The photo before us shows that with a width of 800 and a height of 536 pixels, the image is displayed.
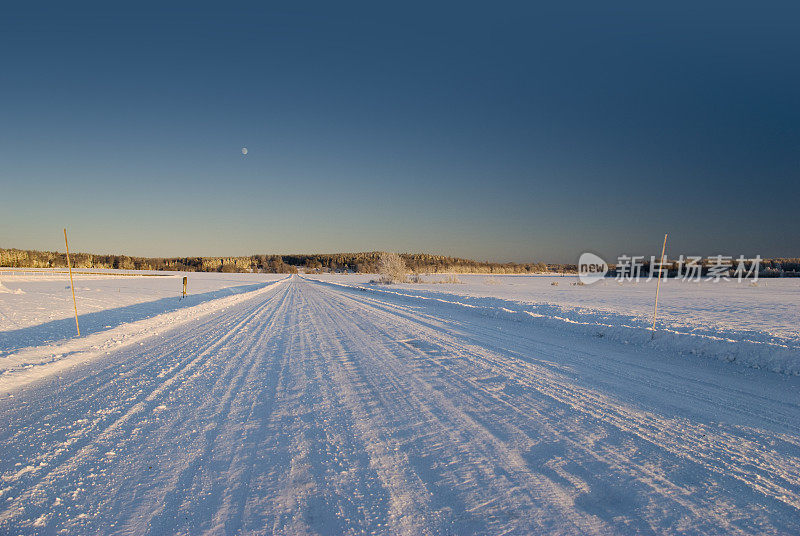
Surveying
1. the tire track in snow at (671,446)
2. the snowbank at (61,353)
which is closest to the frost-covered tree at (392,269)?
the snowbank at (61,353)

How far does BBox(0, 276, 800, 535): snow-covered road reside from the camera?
6.85 ft

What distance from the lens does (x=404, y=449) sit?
2861mm

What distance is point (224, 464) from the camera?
8.80 feet

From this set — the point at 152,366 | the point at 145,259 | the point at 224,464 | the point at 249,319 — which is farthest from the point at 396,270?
the point at 145,259

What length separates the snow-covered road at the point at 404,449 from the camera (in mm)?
2088

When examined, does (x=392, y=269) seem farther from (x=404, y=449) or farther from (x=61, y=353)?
(x=404, y=449)

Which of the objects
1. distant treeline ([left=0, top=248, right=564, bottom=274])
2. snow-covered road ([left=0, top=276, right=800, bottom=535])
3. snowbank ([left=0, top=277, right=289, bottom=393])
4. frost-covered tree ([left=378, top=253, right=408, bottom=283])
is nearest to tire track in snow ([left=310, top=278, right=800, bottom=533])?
snow-covered road ([left=0, top=276, right=800, bottom=535])

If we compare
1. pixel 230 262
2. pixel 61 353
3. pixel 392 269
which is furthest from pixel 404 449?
pixel 230 262

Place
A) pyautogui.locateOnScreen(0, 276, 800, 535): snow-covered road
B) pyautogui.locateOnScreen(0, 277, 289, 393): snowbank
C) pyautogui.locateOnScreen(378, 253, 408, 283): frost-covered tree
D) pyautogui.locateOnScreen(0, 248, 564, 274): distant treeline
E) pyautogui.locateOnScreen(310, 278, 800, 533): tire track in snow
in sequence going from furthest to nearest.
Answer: pyautogui.locateOnScreen(0, 248, 564, 274): distant treeline < pyautogui.locateOnScreen(378, 253, 408, 283): frost-covered tree < pyautogui.locateOnScreen(0, 277, 289, 393): snowbank < pyautogui.locateOnScreen(310, 278, 800, 533): tire track in snow < pyautogui.locateOnScreen(0, 276, 800, 535): snow-covered road

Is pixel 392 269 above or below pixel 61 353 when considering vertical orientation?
below

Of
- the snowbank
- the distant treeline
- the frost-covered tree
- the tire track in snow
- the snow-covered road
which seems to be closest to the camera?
the snow-covered road

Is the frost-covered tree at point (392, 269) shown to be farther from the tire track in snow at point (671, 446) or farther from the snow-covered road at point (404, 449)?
the tire track in snow at point (671, 446)

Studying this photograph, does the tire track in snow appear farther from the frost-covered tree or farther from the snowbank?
the frost-covered tree

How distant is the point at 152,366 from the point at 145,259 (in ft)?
622
